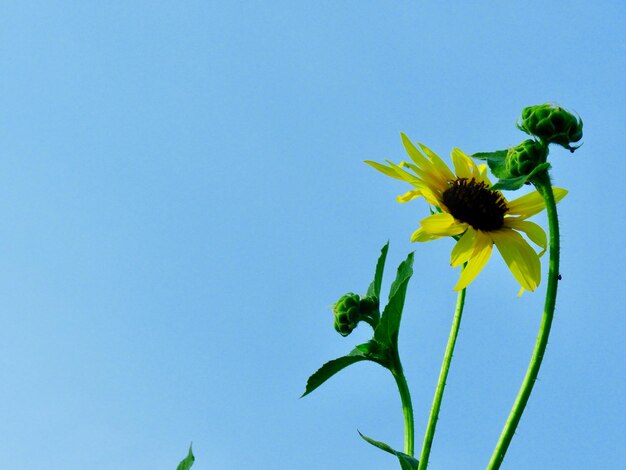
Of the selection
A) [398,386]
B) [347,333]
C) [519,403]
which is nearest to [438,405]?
[519,403]

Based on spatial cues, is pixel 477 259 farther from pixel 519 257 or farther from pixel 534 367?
pixel 534 367

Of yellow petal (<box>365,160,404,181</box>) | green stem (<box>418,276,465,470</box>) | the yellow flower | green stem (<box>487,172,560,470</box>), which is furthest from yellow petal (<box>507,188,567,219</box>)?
green stem (<box>487,172,560,470</box>)

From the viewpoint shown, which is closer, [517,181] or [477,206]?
[517,181]

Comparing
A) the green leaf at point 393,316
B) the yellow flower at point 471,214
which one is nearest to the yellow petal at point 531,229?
the yellow flower at point 471,214

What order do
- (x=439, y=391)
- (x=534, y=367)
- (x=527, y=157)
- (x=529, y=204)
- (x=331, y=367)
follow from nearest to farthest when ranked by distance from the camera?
1. (x=534, y=367)
2. (x=439, y=391)
3. (x=527, y=157)
4. (x=331, y=367)
5. (x=529, y=204)

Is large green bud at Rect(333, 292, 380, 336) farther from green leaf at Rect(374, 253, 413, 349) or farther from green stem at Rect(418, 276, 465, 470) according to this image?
green stem at Rect(418, 276, 465, 470)

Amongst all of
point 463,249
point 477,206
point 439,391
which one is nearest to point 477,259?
point 463,249

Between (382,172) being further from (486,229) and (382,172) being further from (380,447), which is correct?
(380,447)
